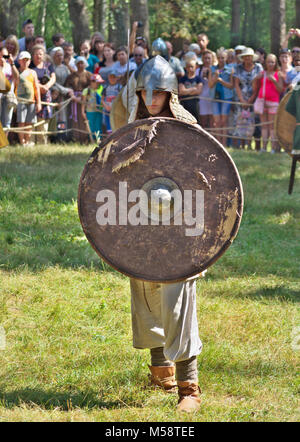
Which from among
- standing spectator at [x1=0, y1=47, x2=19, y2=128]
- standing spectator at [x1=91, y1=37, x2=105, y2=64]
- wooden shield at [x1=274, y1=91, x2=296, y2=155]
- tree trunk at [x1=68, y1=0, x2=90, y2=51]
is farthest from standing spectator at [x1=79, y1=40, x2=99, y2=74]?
wooden shield at [x1=274, y1=91, x2=296, y2=155]

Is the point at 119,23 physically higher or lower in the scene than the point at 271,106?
higher

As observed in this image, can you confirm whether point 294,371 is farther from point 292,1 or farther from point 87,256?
point 292,1

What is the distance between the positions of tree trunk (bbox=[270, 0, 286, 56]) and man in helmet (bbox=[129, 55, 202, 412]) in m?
13.5

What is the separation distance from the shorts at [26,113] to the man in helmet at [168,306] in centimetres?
871

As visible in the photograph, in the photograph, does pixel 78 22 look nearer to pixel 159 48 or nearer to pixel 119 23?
pixel 119 23

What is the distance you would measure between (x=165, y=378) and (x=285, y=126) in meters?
6.26

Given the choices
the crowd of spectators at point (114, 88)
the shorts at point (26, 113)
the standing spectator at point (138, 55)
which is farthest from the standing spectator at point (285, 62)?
the shorts at point (26, 113)

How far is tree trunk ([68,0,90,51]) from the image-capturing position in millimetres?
17266

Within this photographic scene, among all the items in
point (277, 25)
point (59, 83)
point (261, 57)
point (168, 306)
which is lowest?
point (168, 306)

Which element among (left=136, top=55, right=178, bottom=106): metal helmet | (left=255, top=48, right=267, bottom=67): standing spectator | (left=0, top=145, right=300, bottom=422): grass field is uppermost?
(left=255, top=48, right=267, bottom=67): standing spectator

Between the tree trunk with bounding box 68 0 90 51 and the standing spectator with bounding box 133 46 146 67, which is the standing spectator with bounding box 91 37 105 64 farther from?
the tree trunk with bounding box 68 0 90 51

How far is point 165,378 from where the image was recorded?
4039mm

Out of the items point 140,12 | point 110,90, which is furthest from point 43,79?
point 140,12
